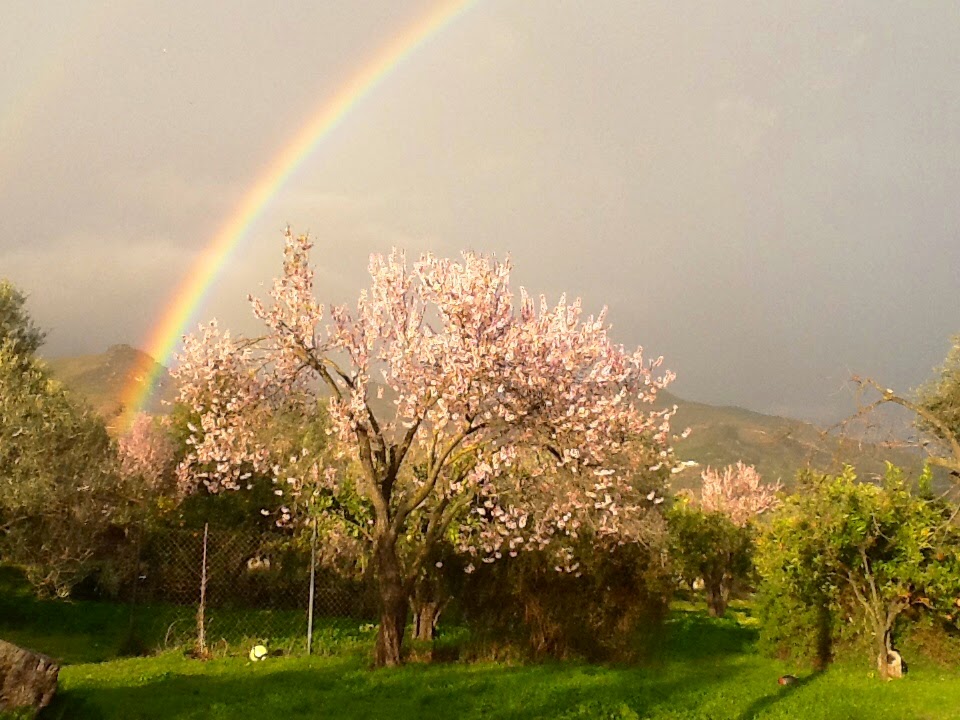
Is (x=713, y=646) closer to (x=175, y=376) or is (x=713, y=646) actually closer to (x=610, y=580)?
(x=610, y=580)

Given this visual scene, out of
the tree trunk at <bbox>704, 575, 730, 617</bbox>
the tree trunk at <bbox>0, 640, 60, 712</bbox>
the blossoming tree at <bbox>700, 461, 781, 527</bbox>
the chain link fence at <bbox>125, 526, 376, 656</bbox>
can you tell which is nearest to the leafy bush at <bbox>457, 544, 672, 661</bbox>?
the chain link fence at <bbox>125, 526, 376, 656</bbox>

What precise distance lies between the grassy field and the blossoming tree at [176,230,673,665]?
6.32 ft

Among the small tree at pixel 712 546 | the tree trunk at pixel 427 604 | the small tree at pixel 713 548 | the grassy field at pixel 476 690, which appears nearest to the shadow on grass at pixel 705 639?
the grassy field at pixel 476 690

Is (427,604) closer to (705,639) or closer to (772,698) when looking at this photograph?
(772,698)

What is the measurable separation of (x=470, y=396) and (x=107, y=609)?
15.4 m

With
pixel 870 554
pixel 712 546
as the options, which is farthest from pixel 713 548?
pixel 870 554

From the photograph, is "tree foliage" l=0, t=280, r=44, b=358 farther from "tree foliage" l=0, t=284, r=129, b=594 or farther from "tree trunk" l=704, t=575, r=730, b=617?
"tree trunk" l=704, t=575, r=730, b=617

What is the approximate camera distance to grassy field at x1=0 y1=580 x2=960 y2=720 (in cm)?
1015

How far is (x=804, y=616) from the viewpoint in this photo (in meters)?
16.2

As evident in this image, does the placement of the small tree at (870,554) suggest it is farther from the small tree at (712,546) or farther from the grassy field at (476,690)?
the small tree at (712,546)

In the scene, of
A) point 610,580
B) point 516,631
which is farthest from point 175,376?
point 610,580

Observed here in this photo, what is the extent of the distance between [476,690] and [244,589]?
49.3 feet

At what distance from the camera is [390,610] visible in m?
13.7

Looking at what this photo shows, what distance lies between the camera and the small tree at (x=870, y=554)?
14.6m
